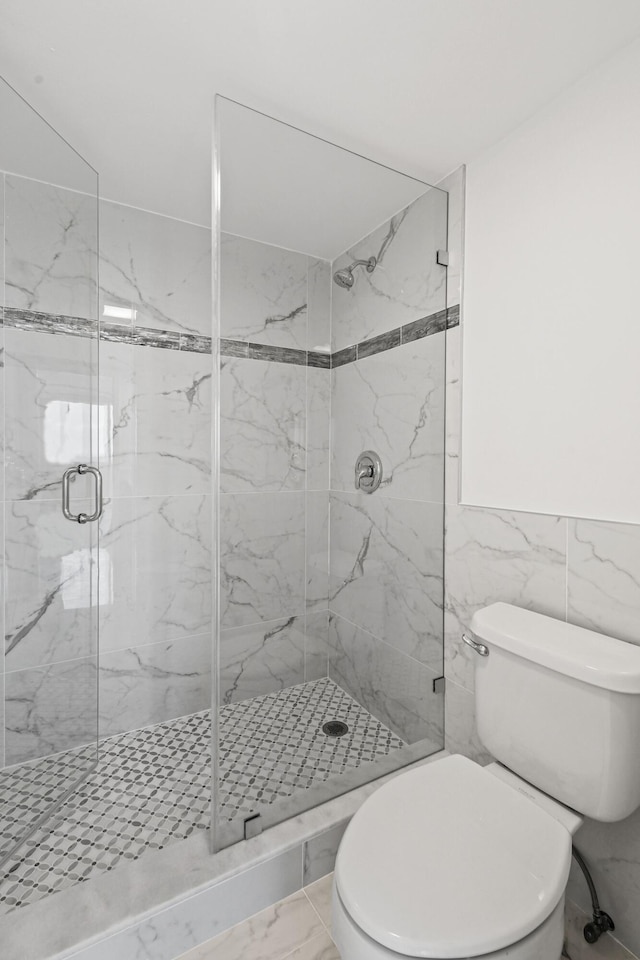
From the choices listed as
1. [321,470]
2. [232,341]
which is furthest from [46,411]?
[321,470]

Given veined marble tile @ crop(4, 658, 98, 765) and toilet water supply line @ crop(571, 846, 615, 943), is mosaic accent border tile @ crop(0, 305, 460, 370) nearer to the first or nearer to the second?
veined marble tile @ crop(4, 658, 98, 765)

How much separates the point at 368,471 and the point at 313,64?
1.17 m

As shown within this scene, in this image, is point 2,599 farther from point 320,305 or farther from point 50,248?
point 320,305

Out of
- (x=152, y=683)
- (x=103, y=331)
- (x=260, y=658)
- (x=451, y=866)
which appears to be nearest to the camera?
(x=451, y=866)

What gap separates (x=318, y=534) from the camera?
1.56 m

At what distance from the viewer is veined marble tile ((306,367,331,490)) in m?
1.52

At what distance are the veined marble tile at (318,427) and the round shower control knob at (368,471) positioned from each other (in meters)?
0.14

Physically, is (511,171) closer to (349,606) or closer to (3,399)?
(349,606)

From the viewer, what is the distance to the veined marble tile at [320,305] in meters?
1.52

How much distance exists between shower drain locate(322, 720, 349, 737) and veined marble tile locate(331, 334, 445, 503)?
83 cm

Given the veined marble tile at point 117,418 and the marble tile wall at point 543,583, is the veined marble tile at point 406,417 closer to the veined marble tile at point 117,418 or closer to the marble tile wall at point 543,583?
the marble tile wall at point 543,583

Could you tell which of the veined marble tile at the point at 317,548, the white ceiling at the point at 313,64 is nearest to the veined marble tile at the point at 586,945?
the veined marble tile at the point at 317,548

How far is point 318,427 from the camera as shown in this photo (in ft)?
5.03

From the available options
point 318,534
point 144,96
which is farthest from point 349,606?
point 144,96
